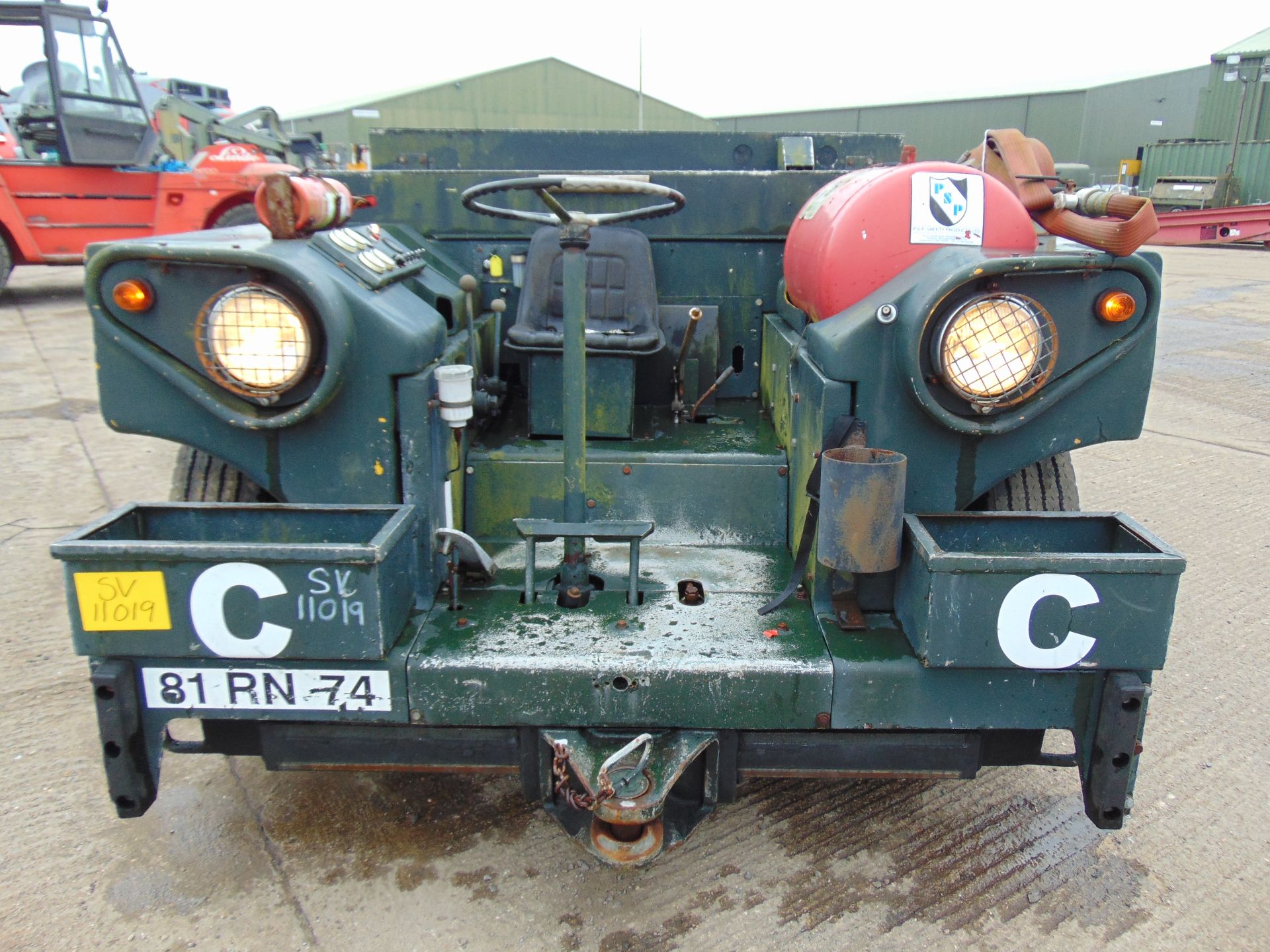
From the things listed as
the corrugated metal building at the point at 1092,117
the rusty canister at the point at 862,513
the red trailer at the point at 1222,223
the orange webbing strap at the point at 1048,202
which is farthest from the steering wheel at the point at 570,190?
the corrugated metal building at the point at 1092,117

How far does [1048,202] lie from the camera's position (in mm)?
2373

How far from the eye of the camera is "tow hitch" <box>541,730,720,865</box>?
5.78ft

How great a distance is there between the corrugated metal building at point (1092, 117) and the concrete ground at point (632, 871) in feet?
86.5

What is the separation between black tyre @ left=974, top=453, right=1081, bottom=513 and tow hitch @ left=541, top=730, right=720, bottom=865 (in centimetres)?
112

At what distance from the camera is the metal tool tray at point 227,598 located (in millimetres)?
1754

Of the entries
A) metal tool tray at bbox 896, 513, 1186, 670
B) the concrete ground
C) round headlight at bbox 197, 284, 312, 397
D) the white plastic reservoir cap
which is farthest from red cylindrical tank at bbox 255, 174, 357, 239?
metal tool tray at bbox 896, 513, 1186, 670

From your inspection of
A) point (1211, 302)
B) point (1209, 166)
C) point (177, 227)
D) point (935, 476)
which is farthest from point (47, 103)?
point (1209, 166)

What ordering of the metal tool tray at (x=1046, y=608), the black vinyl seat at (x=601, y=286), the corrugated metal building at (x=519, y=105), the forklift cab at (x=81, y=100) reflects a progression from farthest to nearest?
the corrugated metal building at (x=519, y=105)
the forklift cab at (x=81, y=100)
the black vinyl seat at (x=601, y=286)
the metal tool tray at (x=1046, y=608)

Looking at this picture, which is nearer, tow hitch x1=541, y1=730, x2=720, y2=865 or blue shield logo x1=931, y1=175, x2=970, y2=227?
tow hitch x1=541, y1=730, x2=720, y2=865

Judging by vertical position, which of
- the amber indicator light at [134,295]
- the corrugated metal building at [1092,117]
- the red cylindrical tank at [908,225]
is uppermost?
the corrugated metal building at [1092,117]

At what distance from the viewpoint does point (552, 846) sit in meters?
2.25

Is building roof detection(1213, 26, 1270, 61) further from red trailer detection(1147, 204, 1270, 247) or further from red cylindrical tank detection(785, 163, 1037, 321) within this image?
red cylindrical tank detection(785, 163, 1037, 321)

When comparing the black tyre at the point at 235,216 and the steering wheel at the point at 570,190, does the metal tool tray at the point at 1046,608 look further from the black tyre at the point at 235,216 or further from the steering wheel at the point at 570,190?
the black tyre at the point at 235,216

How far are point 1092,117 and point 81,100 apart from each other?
26399 mm
